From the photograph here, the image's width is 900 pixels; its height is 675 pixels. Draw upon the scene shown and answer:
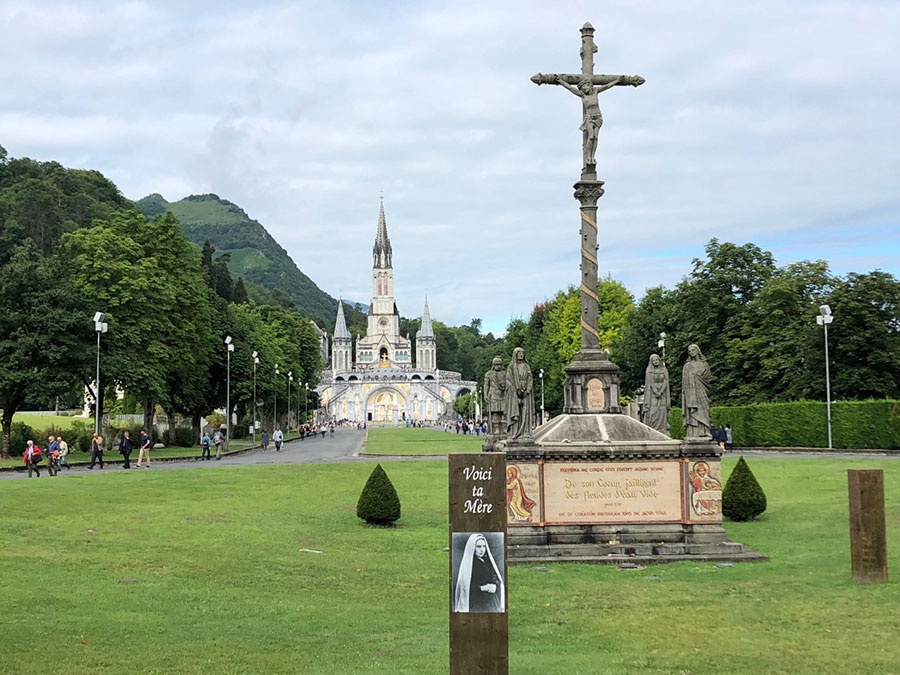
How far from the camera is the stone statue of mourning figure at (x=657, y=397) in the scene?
2058 cm

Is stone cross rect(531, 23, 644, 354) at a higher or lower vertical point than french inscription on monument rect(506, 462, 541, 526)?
higher

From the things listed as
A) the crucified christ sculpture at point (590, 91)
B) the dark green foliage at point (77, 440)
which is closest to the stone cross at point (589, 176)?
the crucified christ sculpture at point (590, 91)

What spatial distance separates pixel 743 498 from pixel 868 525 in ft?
26.6

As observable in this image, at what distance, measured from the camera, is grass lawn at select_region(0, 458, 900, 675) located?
9859 millimetres

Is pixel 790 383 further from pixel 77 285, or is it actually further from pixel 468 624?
pixel 468 624

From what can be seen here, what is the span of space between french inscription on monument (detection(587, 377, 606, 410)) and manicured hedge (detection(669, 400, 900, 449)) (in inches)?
933

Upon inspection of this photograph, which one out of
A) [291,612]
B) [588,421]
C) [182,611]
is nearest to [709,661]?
[291,612]

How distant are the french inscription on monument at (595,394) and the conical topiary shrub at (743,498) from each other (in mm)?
4956

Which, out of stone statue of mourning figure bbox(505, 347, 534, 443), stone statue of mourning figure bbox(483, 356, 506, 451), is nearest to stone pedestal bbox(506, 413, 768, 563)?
stone statue of mourning figure bbox(505, 347, 534, 443)

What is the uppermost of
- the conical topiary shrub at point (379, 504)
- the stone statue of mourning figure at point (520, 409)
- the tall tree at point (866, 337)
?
the tall tree at point (866, 337)

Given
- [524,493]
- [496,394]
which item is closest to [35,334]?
[496,394]

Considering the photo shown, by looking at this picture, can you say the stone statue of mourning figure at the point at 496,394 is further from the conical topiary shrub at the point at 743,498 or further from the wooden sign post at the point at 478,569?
the wooden sign post at the point at 478,569

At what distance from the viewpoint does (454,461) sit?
304 inches

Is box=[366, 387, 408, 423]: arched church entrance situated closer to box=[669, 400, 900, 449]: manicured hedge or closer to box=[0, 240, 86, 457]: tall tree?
box=[669, 400, 900, 449]: manicured hedge
